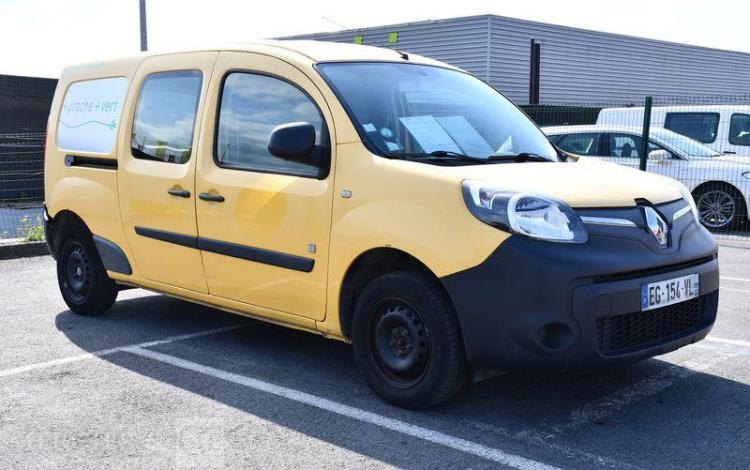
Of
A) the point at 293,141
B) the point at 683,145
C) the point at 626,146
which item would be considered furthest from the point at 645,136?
the point at 293,141

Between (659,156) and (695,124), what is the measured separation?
150 cm

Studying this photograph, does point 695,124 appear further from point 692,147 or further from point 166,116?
point 166,116

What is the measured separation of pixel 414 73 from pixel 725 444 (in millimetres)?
2549

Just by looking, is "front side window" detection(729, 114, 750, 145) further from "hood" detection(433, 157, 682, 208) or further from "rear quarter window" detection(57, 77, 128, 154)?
"rear quarter window" detection(57, 77, 128, 154)

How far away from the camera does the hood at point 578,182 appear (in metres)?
3.78

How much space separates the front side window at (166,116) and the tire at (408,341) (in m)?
1.65

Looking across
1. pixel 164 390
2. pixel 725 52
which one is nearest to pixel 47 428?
pixel 164 390

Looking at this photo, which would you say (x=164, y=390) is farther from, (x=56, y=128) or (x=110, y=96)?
(x=56, y=128)

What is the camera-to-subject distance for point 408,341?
402cm

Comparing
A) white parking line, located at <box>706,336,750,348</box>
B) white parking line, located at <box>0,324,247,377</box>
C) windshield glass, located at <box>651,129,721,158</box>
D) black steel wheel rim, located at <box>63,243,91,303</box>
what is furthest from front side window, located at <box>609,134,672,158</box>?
black steel wheel rim, located at <box>63,243,91,303</box>

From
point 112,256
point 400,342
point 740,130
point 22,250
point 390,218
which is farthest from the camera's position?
point 740,130

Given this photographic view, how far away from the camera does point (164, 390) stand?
446cm

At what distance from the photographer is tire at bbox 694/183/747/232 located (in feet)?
37.5

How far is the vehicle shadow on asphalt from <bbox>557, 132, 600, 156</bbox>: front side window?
744 centimetres
